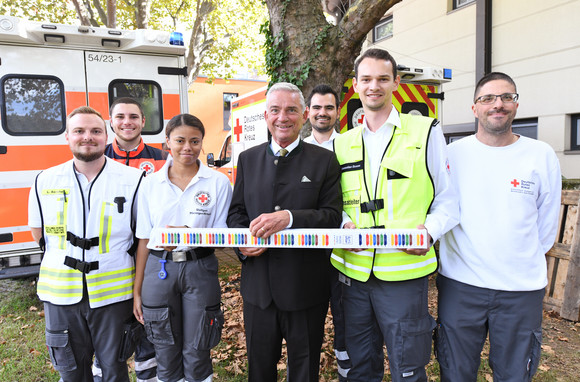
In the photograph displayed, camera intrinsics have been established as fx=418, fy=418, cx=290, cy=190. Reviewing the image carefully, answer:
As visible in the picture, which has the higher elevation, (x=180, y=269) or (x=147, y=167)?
(x=147, y=167)

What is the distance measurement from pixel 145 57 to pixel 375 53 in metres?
3.91

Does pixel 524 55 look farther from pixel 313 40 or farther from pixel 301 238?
pixel 301 238

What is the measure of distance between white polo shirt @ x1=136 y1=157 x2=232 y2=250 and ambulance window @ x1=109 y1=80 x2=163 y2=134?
3.12m

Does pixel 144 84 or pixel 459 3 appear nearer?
pixel 144 84

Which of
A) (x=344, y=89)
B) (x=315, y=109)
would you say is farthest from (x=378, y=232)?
(x=344, y=89)

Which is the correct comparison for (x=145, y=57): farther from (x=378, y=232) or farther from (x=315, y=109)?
(x=378, y=232)

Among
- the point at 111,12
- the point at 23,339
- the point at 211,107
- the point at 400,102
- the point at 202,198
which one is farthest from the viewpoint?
the point at 211,107

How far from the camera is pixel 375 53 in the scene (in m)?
2.29

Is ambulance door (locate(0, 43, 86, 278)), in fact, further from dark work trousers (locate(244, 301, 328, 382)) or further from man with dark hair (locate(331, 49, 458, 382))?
man with dark hair (locate(331, 49, 458, 382))

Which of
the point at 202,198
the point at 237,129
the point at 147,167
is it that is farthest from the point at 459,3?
the point at 202,198

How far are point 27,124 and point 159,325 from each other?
367 cm

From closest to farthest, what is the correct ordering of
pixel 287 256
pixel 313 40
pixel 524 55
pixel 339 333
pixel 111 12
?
pixel 287 256 < pixel 339 333 < pixel 313 40 < pixel 524 55 < pixel 111 12

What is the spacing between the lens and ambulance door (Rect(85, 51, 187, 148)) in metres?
5.07

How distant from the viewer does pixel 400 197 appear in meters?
2.22
